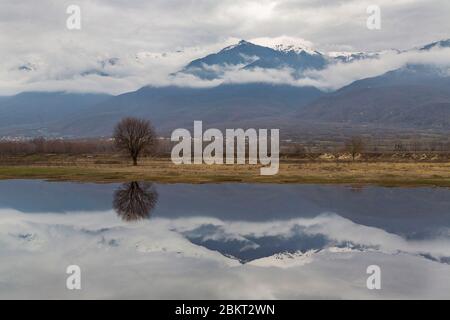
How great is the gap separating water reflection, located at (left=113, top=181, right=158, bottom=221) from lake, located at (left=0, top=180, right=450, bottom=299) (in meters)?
0.12

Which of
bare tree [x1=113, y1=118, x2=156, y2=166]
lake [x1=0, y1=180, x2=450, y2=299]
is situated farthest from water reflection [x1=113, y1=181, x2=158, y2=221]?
bare tree [x1=113, y1=118, x2=156, y2=166]

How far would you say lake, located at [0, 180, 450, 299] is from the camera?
77.9ft

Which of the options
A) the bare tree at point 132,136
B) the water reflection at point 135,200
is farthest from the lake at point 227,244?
the bare tree at point 132,136

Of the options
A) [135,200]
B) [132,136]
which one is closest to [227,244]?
[135,200]

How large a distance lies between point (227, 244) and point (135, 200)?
2254cm

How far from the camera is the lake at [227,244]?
23.7 m

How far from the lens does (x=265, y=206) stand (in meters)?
49.8

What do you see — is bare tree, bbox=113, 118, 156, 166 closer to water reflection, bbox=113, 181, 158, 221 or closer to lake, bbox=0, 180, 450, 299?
water reflection, bbox=113, 181, 158, 221

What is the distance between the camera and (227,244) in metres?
33.2

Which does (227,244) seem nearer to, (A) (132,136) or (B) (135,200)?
(B) (135,200)

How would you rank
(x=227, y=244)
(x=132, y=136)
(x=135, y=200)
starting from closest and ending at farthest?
(x=227, y=244) < (x=135, y=200) < (x=132, y=136)

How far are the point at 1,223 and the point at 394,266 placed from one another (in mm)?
28584

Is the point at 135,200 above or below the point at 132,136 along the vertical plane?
→ below

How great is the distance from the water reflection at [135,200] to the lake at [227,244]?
0.40ft
